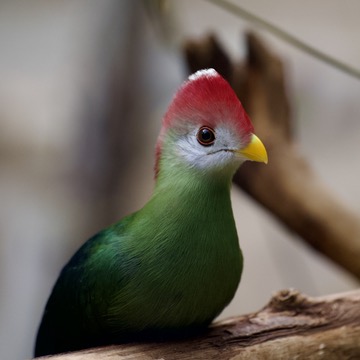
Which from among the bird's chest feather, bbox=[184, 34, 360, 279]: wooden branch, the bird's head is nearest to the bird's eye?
the bird's head

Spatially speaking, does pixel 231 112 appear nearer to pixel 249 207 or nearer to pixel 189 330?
pixel 189 330

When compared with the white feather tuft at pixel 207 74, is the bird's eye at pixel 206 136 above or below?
below

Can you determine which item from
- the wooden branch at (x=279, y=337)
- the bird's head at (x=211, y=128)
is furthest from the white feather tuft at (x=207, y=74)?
the wooden branch at (x=279, y=337)

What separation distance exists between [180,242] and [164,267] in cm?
5

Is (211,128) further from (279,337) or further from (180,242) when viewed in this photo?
(279,337)

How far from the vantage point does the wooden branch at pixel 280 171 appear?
1.94 metres

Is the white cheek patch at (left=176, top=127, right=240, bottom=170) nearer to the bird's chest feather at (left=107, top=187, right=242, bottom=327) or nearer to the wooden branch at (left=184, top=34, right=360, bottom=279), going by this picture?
the bird's chest feather at (left=107, top=187, right=242, bottom=327)

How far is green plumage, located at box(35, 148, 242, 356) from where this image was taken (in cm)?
124

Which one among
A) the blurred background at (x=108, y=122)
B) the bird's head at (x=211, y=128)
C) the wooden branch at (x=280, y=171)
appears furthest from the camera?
the blurred background at (x=108, y=122)

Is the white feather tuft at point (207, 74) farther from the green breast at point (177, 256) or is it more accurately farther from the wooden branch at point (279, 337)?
the wooden branch at point (279, 337)

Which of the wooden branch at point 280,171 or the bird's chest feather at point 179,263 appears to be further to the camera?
the wooden branch at point 280,171

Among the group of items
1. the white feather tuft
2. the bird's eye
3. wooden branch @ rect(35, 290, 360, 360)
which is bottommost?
wooden branch @ rect(35, 290, 360, 360)

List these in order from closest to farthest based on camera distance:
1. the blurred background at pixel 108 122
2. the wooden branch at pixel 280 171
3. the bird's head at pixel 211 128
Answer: the bird's head at pixel 211 128 < the wooden branch at pixel 280 171 < the blurred background at pixel 108 122

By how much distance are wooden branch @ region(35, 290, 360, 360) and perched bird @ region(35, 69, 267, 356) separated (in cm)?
5
